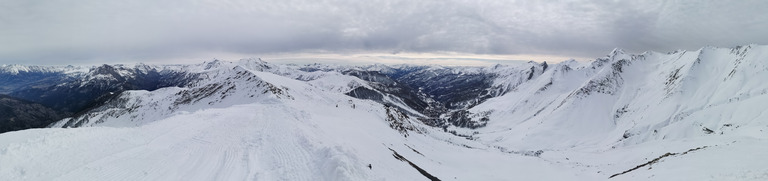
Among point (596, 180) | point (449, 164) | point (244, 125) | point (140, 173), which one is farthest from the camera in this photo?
point (449, 164)

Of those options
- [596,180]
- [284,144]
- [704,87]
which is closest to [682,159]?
[596,180]

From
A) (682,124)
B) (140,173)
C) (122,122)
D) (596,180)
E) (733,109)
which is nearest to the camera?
(140,173)

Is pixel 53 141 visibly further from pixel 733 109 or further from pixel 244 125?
pixel 733 109

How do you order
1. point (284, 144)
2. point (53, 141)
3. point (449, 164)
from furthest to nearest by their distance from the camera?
1. point (449, 164)
2. point (284, 144)
3. point (53, 141)

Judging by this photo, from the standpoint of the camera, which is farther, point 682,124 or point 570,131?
point 570,131

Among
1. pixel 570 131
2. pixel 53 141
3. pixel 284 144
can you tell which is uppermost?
pixel 53 141

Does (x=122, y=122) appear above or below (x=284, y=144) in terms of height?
below

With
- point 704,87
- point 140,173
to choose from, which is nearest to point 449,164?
point 140,173

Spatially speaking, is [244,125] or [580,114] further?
[580,114]

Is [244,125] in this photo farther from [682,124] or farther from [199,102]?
[682,124]
